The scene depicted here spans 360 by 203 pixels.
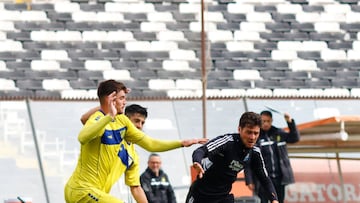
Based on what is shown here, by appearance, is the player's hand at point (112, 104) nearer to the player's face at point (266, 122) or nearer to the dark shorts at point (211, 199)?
the dark shorts at point (211, 199)

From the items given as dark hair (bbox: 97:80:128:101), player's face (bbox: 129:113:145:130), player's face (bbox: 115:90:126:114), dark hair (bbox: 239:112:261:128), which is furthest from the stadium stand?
player's face (bbox: 115:90:126:114)

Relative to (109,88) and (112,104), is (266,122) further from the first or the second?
(112,104)

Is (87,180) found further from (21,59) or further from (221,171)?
(21,59)

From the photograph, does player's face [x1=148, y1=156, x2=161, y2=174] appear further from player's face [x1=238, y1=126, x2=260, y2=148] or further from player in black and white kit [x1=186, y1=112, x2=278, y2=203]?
player's face [x1=238, y1=126, x2=260, y2=148]

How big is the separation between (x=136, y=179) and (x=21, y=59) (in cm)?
910

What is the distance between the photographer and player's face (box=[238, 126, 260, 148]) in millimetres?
10141

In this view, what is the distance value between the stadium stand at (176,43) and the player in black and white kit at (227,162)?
7.39 metres

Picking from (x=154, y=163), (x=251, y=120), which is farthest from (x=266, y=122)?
(x=251, y=120)

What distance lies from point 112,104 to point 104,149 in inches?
20.0

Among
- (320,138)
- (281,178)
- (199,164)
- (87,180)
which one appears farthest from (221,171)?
(320,138)

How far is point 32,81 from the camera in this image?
59.0 feet

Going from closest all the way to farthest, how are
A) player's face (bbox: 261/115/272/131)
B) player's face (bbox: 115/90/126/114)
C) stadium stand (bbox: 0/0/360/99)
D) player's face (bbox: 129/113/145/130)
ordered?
player's face (bbox: 115/90/126/114) → player's face (bbox: 129/113/145/130) → player's face (bbox: 261/115/272/131) → stadium stand (bbox: 0/0/360/99)

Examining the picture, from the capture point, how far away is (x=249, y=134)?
401 inches

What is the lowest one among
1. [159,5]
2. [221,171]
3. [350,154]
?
[350,154]
